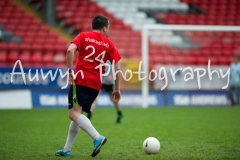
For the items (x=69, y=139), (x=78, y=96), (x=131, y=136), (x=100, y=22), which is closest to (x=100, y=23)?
(x=100, y=22)

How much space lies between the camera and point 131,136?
958 cm

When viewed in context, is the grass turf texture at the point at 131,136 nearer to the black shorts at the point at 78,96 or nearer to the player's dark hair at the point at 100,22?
the black shorts at the point at 78,96

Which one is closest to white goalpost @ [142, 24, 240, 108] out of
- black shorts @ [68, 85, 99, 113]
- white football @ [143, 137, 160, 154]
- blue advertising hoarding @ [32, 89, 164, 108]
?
blue advertising hoarding @ [32, 89, 164, 108]

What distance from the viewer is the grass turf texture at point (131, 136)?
23.4 feet

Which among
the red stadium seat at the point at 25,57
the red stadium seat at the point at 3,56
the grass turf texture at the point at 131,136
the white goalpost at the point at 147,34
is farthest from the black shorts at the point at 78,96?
the red stadium seat at the point at 25,57

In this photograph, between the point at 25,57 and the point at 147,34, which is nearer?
the point at 147,34

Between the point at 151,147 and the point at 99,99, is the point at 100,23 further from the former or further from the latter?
the point at 99,99

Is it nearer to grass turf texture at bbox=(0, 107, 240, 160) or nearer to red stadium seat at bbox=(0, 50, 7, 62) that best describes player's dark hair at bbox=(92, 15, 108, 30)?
grass turf texture at bbox=(0, 107, 240, 160)

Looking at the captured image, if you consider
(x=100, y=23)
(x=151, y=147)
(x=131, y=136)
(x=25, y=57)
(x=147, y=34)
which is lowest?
(x=25, y=57)

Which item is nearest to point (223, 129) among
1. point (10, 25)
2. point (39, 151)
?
point (39, 151)

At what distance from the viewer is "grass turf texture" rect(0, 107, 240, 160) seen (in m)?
7.13

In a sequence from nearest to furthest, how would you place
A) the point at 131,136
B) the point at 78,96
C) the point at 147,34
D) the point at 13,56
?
the point at 78,96
the point at 131,136
the point at 147,34
the point at 13,56

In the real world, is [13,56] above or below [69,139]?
below

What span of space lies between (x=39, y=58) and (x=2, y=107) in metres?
2.93
